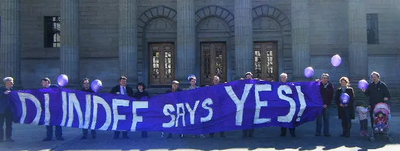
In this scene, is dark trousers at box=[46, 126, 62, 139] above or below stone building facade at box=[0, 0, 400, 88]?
below

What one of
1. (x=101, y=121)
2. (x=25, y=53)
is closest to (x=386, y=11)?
(x=101, y=121)

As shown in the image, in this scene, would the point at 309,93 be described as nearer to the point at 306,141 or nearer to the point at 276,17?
the point at 306,141

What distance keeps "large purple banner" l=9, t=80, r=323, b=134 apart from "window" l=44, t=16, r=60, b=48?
1454 centimetres

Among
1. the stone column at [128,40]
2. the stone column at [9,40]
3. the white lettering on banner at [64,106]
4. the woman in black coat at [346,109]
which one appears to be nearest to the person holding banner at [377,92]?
the woman in black coat at [346,109]

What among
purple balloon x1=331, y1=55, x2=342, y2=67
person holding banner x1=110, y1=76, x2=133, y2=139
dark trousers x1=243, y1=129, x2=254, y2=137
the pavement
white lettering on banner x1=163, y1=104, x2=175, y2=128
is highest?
purple balloon x1=331, y1=55, x2=342, y2=67

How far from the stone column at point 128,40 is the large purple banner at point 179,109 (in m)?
9.42

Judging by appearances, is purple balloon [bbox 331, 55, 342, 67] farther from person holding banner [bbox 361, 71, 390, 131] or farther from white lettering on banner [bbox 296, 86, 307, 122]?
white lettering on banner [bbox 296, 86, 307, 122]

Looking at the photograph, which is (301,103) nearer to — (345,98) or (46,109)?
(345,98)

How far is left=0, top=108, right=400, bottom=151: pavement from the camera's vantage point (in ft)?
32.6

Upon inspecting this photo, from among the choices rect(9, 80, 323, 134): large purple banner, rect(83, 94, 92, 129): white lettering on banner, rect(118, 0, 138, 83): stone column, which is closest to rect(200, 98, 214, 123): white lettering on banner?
rect(9, 80, 323, 134): large purple banner

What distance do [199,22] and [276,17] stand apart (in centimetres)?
504

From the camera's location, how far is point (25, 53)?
2444 centimetres

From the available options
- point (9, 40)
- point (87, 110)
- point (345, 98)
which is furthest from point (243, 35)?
point (9, 40)

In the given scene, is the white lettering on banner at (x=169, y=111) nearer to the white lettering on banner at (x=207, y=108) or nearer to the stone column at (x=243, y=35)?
the white lettering on banner at (x=207, y=108)
